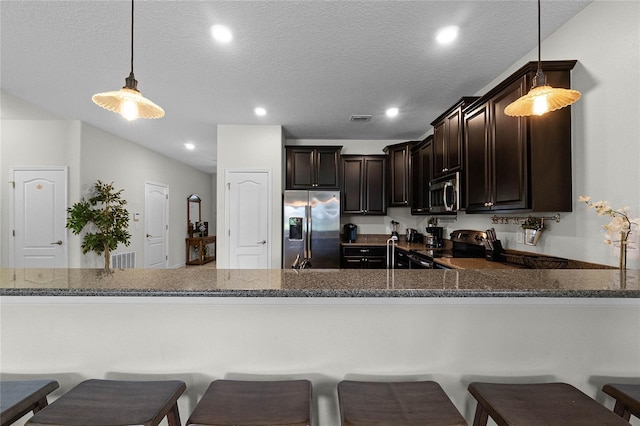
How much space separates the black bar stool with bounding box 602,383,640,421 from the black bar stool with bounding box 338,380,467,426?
640mm

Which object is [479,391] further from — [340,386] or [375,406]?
[340,386]

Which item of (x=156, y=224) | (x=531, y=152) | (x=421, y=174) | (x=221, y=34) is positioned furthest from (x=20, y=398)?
(x=156, y=224)

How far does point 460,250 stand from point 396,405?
2861 millimetres

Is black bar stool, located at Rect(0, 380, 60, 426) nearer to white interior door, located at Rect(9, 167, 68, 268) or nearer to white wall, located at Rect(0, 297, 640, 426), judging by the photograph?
white wall, located at Rect(0, 297, 640, 426)

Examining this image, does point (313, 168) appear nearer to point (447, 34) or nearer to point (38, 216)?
point (447, 34)

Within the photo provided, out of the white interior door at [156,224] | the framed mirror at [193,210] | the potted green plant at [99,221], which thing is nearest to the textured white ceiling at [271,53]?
the potted green plant at [99,221]

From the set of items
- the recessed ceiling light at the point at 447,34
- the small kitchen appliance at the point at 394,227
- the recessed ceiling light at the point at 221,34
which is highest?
the recessed ceiling light at the point at 221,34

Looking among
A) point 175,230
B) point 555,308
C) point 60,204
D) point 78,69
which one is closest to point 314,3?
point 555,308

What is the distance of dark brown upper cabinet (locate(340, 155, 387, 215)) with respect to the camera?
4.99 m

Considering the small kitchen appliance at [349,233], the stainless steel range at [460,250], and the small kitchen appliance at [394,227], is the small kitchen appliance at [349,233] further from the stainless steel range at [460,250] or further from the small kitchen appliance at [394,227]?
the stainless steel range at [460,250]

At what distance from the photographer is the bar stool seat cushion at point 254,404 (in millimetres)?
899

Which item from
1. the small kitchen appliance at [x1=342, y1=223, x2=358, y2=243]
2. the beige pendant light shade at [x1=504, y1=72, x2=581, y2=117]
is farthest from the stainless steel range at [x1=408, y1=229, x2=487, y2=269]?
the beige pendant light shade at [x1=504, y1=72, x2=581, y2=117]

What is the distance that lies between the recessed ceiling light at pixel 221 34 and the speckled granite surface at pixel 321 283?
1.87 meters

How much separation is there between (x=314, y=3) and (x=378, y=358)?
2176 mm
